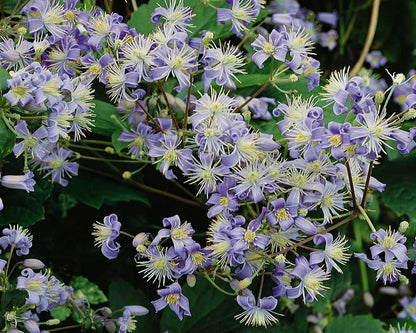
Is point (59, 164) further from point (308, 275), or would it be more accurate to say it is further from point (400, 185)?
point (400, 185)

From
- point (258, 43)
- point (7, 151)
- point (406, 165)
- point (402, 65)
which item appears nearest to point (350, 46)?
point (402, 65)

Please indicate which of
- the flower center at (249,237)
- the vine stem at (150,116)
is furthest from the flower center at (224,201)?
the vine stem at (150,116)

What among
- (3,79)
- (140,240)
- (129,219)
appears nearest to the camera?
(3,79)

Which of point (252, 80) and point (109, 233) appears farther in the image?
point (252, 80)

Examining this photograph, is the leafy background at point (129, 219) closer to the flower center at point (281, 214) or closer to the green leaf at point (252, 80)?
the green leaf at point (252, 80)

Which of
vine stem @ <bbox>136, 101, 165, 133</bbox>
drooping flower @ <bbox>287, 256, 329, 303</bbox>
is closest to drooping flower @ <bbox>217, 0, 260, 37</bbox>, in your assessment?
vine stem @ <bbox>136, 101, 165, 133</bbox>

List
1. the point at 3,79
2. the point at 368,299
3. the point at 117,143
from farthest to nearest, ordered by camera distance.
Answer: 1. the point at 368,299
2. the point at 117,143
3. the point at 3,79

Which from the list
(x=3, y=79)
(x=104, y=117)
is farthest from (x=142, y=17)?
(x=3, y=79)

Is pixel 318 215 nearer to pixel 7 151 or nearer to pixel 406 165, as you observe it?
pixel 406 165
